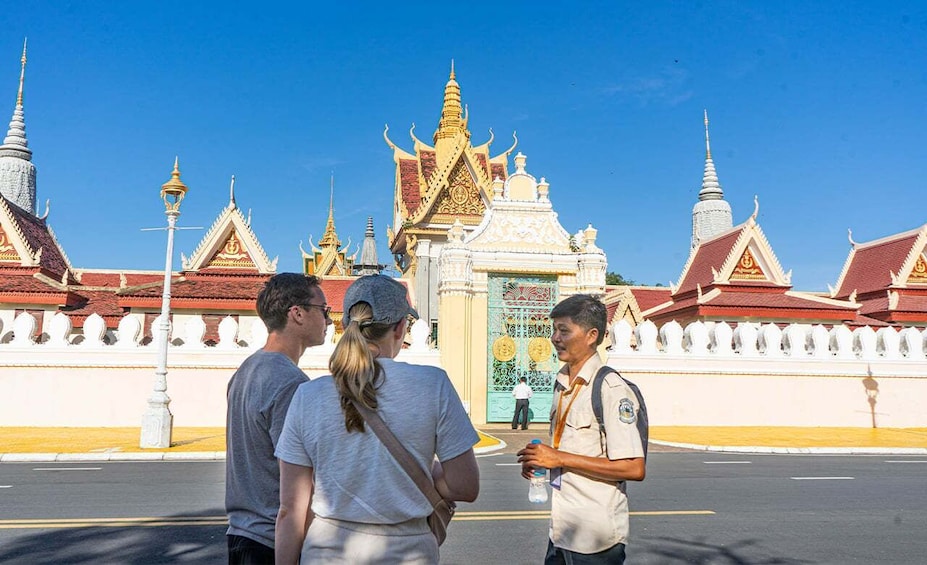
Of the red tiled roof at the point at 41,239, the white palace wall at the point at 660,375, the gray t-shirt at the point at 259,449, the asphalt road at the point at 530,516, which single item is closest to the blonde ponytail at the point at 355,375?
the gray t-shirt at the point at 259,449

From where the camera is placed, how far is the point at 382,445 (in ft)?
7.11

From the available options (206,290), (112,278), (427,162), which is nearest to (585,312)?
(206,290)

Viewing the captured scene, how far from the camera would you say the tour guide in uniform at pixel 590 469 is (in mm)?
2889

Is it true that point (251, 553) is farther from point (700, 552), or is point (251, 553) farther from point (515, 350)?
point (515, 350)

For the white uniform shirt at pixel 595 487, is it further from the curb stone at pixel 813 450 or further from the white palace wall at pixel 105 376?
the white palace wall at pixel 105 376

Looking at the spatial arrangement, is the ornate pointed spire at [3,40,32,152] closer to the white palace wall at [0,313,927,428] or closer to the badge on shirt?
the white palace wall at [0,313,927,428]

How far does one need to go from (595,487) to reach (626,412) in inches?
13.2

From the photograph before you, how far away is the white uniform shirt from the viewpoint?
289 centimetres

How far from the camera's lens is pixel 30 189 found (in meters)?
32.3

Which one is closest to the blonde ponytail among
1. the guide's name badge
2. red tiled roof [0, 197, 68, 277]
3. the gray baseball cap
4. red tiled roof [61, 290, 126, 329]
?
the gray baseball cap

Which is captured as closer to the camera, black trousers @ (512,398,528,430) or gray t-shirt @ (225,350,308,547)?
gray t-shirt @ (225,350,308,547)

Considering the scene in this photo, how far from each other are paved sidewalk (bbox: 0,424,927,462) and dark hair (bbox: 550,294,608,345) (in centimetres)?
891

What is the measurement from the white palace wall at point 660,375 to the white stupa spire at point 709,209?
84.2ft

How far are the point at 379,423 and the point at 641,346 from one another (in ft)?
47.9
